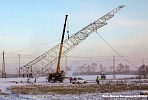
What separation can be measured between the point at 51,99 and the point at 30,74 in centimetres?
5187

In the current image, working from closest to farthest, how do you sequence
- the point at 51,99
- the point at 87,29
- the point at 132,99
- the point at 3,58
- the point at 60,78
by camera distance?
the point at 132,99, the point at 51,99, the point at 60,78, the point at 87,29, the point at 3,58

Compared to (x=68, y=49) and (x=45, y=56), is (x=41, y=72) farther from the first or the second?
(x=68, y=49)

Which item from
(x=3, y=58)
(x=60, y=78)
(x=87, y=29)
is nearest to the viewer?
(x=60, y=78)

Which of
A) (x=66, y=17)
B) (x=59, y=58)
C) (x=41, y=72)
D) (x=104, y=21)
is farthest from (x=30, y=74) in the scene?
(x=104, y=21)

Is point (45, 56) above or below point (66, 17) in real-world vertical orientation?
below

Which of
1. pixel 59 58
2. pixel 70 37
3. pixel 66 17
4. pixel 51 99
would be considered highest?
pixel 66 17

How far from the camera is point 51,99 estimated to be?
925 inches

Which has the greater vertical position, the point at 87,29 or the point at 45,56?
the point at 87,29

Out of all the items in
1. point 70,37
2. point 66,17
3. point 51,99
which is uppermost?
point 66,17

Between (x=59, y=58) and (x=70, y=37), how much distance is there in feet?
19.6

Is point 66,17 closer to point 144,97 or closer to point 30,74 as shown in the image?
point 30,74

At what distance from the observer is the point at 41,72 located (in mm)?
75438

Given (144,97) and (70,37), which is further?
(70,37)

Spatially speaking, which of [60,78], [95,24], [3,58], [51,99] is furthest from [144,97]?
[3,58]
